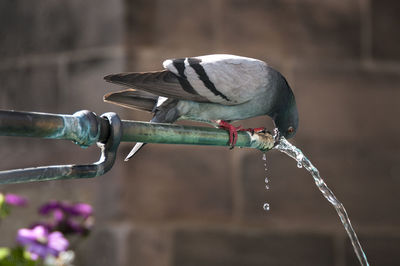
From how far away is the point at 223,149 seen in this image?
3000mm

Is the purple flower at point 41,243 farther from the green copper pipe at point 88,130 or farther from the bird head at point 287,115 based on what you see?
the green copper pipe at point 88,130

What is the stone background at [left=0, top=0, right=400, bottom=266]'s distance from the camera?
293 centimetres

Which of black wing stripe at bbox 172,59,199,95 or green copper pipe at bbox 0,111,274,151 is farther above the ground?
green copper pipe at bbox 0,111,274,151

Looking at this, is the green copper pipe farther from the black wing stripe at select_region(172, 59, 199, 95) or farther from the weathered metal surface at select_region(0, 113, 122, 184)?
the black wing stripe at select_region(172, 59, 199, 95)

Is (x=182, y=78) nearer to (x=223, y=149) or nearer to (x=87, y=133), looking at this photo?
(x=87, y=133)

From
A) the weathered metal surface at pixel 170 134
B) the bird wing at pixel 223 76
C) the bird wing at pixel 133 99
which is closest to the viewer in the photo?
the weathered metal surface at pixel 170 134

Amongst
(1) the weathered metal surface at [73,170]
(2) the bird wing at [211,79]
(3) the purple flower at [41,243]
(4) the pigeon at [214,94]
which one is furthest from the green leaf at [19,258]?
(1) the weathered metal surface at [73,170]

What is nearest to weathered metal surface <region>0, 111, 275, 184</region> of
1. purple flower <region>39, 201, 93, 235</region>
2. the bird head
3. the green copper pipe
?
the green copper pipe

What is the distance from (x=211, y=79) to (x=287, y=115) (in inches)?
13.6

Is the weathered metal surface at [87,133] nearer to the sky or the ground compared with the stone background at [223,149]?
nearer to the sky

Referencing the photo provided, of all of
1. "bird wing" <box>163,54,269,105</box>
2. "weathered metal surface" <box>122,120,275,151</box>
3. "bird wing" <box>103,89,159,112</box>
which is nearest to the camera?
"weathered metal surface" <box>122,120,275,151</box>

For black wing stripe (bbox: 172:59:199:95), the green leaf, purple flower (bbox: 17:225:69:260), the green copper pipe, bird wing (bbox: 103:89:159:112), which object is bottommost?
the green leaf

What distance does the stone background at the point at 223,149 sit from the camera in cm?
293

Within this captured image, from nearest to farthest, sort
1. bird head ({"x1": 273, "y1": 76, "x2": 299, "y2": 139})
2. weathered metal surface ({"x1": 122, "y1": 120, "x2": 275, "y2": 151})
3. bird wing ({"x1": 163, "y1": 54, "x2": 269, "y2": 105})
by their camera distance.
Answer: weathered metal surface ({"x1": 122, "y1": 120, "x2": 275, "y2": 151})
bird wing ({"x1": 163, "y1": 54, "x2": 269, "y2": 105})
bird head ({"x1": 273, "y1": 76, "x2": 299, "y2": 139})
